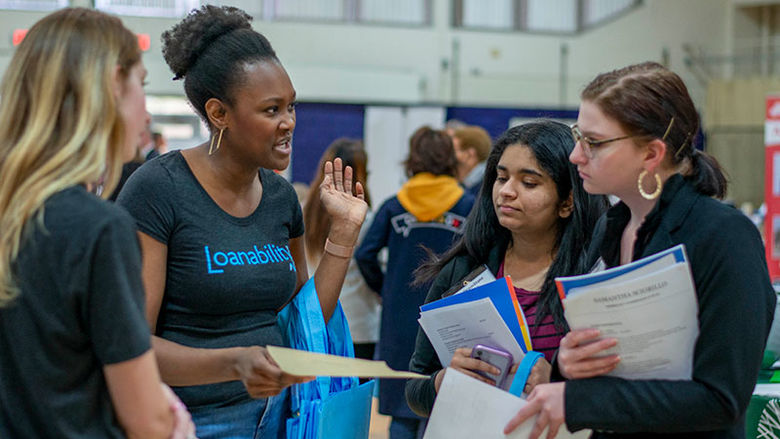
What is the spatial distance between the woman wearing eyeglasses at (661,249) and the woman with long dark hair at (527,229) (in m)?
0.34

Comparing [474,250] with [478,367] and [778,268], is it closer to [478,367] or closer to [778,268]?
[478,367]

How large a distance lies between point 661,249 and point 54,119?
110cm

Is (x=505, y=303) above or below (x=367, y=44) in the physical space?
below

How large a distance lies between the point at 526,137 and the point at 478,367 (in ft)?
2.08

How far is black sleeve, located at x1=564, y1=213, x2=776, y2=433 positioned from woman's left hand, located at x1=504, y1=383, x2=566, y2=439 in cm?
9

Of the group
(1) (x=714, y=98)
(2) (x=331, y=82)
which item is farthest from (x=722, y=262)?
(1) (x=714, y=98)

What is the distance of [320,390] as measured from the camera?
2104 mm

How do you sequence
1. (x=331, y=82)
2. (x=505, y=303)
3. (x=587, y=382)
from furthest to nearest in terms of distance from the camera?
(x=331, y=82)
(x=505, y=303)
(x=587, y=382)

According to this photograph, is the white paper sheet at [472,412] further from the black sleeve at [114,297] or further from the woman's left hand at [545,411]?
the black sleeve at [114,297]

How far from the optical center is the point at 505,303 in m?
1.88

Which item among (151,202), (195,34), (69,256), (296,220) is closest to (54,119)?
(69,256)

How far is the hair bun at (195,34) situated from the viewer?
2104 mm

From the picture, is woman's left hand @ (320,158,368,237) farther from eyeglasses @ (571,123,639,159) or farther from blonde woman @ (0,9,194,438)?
blonde woman @ (0,9,194,438)

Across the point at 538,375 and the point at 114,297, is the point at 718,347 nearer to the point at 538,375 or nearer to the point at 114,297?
the point at 538,375
